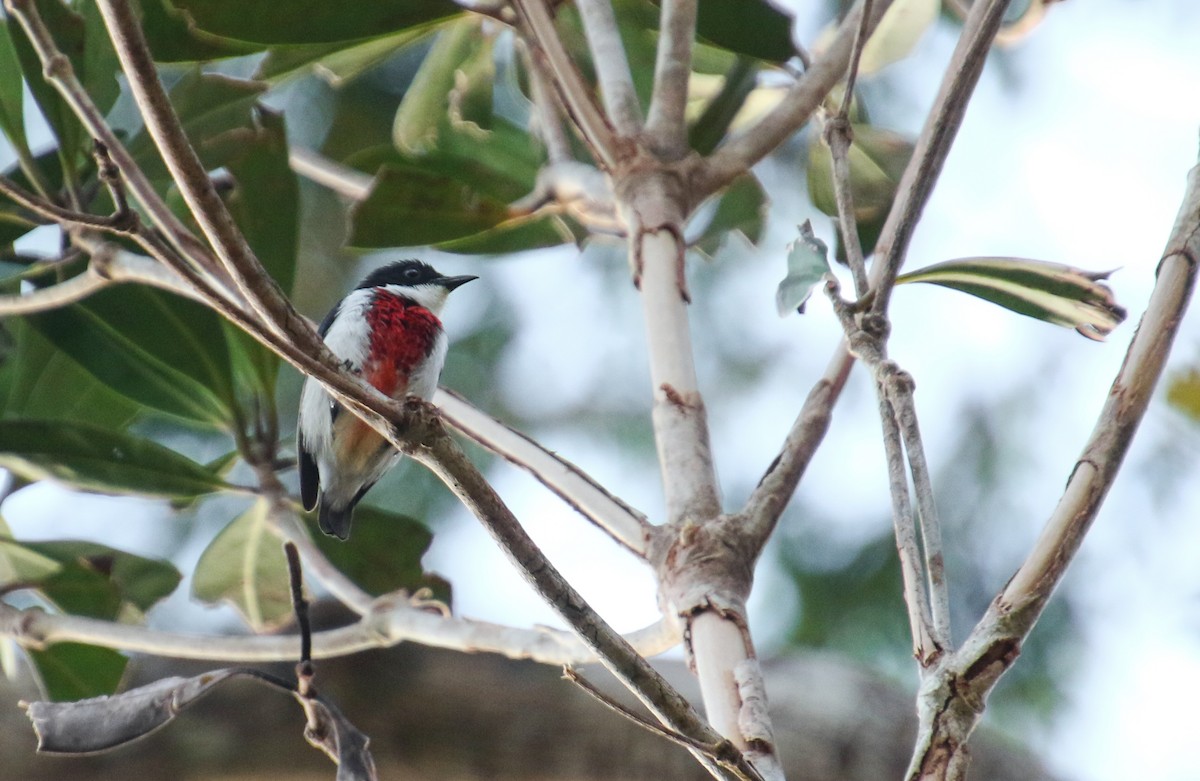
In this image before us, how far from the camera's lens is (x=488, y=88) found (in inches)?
131

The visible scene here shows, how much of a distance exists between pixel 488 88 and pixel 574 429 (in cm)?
247

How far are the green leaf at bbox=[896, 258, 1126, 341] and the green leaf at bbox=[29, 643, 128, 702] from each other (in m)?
1.85

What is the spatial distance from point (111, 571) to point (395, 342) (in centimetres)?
80

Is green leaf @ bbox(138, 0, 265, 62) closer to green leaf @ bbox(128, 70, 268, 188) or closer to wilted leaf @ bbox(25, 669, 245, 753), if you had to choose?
green leaf @ bbox(128, 70, 268, 188)

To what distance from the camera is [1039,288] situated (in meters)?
1.63

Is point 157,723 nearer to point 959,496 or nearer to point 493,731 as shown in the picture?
point 493,731

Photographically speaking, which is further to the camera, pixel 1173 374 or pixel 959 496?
pixel 959 496

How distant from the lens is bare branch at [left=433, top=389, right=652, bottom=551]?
1.68m

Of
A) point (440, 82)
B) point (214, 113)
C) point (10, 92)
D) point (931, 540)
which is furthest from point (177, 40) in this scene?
point (931, 540)

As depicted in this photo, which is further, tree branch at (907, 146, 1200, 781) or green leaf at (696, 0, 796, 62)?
green leaf at (696, 0, 796, 62)

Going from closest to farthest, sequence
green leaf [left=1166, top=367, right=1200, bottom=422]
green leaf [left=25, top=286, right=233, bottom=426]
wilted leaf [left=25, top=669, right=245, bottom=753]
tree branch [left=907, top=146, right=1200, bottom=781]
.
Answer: tree branch [left=907, top=146, right=1200, bottom=781], green leaf [left=1166, top=367, right=1200, bottom=422], wilted leaf [left=25, top=669, right=245, bottom=753], green leaf [left=25, top=286, right=233, bottom=426]

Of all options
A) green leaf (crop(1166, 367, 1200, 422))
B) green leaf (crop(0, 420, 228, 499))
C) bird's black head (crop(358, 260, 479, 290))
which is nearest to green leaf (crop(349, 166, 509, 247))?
green leaf (crop(0, 420, 228, 499))

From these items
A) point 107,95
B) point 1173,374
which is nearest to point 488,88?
point 107,95

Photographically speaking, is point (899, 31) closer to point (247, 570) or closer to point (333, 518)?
point (333, 518)
